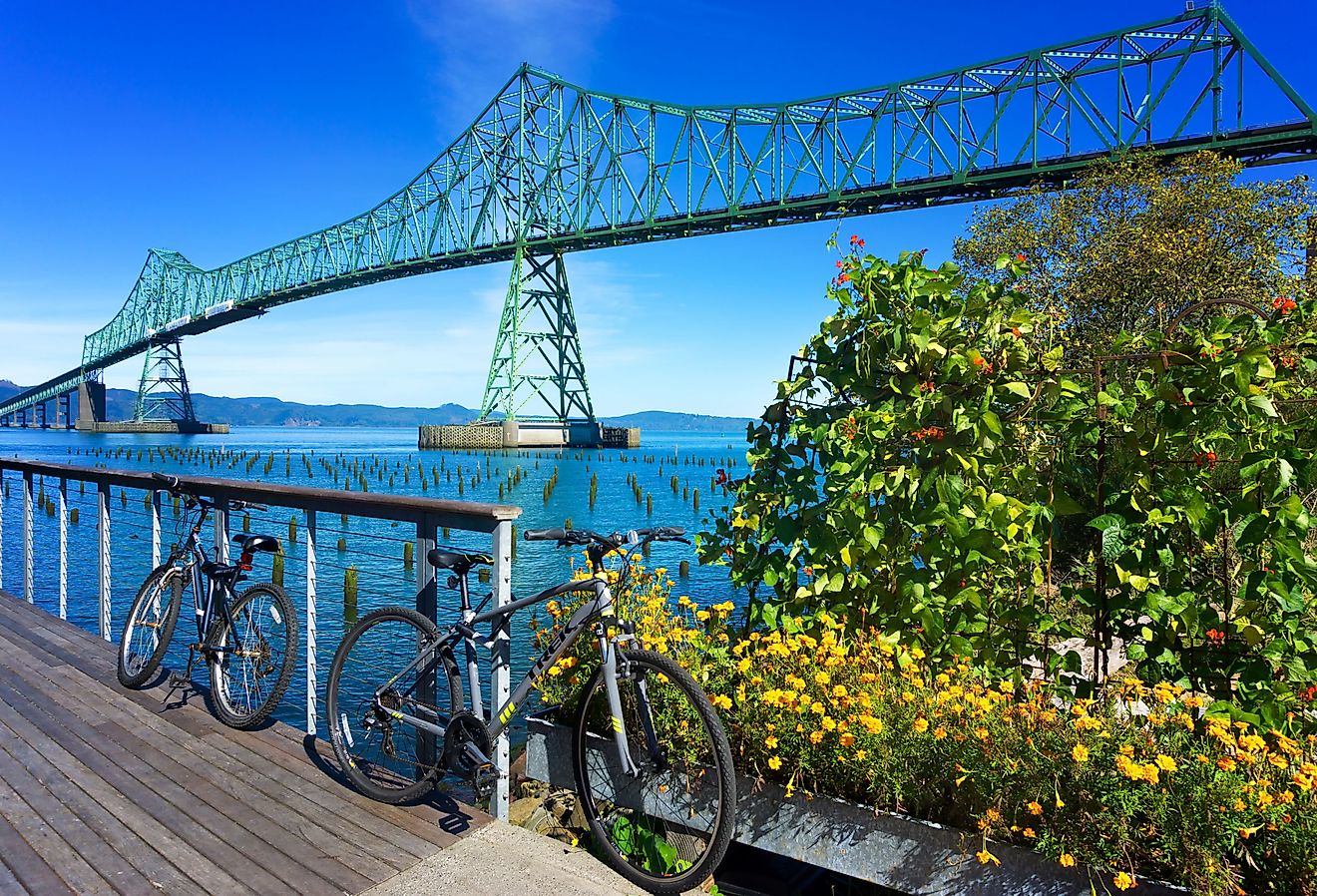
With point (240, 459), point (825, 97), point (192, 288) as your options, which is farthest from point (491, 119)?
point (192, 288)

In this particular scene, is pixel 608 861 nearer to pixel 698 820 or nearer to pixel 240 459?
pixel 698 820

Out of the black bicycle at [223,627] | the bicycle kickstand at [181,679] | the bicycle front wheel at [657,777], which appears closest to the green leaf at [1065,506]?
the bicycle front wheel at [657,777]

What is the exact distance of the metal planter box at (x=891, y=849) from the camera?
2.21 m

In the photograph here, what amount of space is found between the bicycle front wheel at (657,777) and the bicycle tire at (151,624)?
8.17 feet

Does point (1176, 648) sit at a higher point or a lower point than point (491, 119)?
lower

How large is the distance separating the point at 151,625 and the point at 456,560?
2383 millimetres

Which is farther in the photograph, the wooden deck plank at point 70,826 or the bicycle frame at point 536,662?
the bicycle frame at point 536,662

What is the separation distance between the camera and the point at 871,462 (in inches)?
126

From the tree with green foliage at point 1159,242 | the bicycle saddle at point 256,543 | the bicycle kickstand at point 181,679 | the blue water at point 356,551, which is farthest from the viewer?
the tree with green foliage at point 1159,242

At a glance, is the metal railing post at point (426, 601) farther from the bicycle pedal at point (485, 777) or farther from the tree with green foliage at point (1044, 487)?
the tree with green foliage at point (1044, 487)

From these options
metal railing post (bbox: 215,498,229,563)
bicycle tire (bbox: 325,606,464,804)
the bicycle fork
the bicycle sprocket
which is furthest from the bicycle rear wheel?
the bicycle fork

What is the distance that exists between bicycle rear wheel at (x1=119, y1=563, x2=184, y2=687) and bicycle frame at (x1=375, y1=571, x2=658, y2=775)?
1.69 m

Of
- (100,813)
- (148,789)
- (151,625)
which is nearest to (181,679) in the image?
(151,625)

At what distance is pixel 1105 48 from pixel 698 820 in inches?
1803
